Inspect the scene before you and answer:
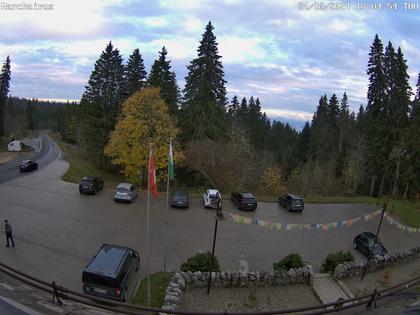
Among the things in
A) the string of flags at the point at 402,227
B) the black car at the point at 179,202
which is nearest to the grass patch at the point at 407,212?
the string of flags at the point at 402,227

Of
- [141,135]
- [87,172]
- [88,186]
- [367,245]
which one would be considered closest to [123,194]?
[88,186]

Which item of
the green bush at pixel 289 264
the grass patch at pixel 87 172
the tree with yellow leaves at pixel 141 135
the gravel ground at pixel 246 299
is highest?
the tree with yellow leaves at pixel 141 135

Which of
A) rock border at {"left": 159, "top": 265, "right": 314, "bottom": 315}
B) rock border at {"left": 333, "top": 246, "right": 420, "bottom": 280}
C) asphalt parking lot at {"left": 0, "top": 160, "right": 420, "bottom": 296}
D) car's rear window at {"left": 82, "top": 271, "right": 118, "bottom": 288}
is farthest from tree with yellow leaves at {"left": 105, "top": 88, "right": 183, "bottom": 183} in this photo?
car's rear window at {"left": 82, "top": 271, "right": 118, "bottom": 288}

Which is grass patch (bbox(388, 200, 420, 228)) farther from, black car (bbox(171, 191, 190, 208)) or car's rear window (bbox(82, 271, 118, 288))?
car's rear window (bbox(82, 271, 118, 288))

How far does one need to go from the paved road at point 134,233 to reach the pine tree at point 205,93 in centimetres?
1333

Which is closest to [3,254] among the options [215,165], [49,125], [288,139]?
[215,165]

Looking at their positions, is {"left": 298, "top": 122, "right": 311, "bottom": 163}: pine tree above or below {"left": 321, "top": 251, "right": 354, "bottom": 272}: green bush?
above

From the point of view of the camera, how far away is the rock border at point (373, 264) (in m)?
20.0

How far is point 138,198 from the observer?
116 ft

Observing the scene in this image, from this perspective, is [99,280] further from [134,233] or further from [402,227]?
[402,227]

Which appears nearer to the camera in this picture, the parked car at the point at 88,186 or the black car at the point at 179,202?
the black car at the point at 179,202

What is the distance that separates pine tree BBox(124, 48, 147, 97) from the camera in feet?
178

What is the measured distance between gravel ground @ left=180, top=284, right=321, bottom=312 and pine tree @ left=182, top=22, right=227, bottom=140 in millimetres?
29978

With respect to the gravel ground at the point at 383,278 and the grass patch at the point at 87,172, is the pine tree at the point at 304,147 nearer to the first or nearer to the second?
the grass patch at the point at 87,172
